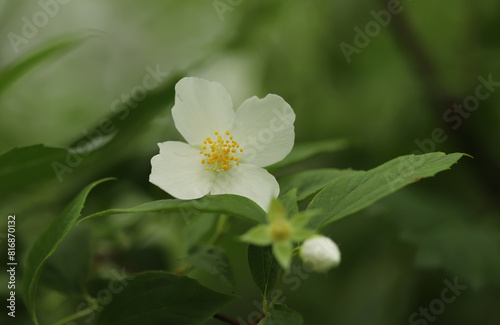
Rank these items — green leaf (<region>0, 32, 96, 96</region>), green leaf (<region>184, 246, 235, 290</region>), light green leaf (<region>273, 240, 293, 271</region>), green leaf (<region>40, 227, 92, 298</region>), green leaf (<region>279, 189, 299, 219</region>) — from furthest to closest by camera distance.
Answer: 1. green leaf (<region>0, 32, 96, 96</region>)
2. green leaf (<region>40, 227, 92, 298</region>)
3. green leaf (<region>184, 246, 235, 290</region>)
4. green leaf (<region>279, 189, 299, 219</region>)
5. light green leaf (<region>273, 240, 293, 271</region>)

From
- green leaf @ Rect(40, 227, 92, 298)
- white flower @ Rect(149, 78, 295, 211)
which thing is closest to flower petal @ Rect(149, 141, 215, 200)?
white flower @ Rect(149, 78, 295, 211)

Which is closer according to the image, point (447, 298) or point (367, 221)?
point (447, 298)

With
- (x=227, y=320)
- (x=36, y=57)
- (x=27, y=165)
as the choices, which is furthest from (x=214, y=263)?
(x=36, y=57)

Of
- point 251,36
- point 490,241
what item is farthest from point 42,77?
point 490,241

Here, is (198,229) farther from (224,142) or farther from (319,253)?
(319,253)

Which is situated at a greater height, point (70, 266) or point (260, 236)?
point (70, 266)

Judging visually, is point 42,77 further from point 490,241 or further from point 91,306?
point 490,241

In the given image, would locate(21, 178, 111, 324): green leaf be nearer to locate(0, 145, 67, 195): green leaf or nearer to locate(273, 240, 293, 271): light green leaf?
locate(0, 145, 67, 195): green leaf
